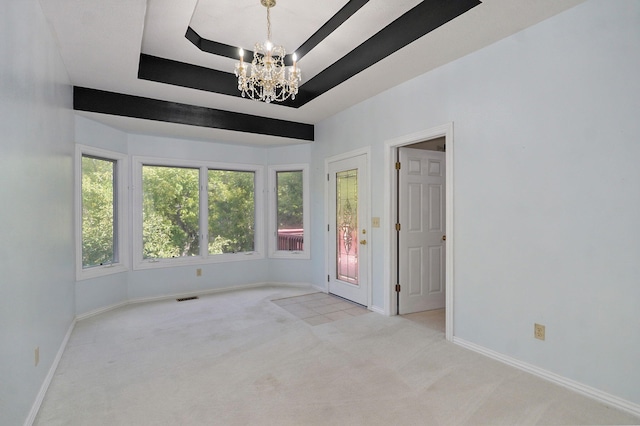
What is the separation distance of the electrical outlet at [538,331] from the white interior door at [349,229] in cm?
209

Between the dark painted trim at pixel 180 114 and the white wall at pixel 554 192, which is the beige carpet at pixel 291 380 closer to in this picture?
the white wall at pixel 554 192

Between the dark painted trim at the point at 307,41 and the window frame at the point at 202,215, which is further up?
the dark painted trim at the point at 307,41

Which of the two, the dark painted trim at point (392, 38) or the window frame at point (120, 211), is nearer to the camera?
the dark painted trim at point (392, 38)

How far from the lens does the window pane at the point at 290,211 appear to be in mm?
5914

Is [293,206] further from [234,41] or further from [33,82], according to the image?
[33,82]

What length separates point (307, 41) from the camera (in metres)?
3.48

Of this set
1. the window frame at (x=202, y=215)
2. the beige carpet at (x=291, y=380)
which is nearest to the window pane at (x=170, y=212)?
the window frame at (x=202, y=215)

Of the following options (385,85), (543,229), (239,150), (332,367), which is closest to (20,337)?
(332,367)

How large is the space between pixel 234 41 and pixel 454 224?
292cm

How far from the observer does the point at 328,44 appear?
3.42 meters

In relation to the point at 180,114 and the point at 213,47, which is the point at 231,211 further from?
the point at 213,47

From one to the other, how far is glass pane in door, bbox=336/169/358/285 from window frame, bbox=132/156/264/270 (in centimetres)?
154

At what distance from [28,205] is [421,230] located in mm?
3821

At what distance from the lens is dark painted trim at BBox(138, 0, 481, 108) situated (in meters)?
2.67
